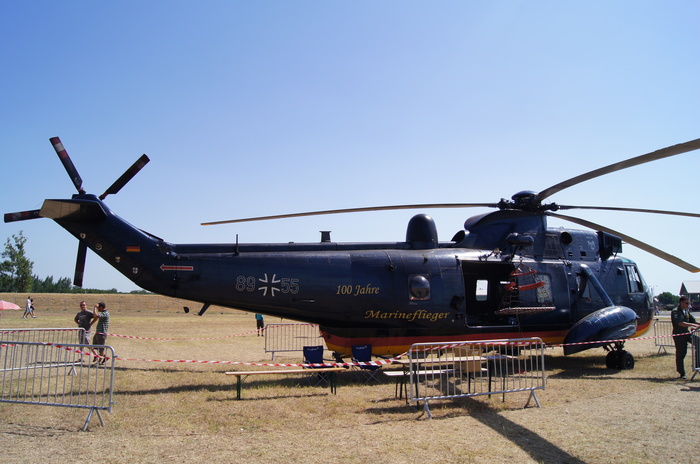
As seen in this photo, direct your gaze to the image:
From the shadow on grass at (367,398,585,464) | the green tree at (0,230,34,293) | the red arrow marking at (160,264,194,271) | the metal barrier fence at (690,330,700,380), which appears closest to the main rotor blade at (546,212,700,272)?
the metal barrier fence at (690,330,700,380)

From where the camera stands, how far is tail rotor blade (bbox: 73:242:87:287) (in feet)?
33.7

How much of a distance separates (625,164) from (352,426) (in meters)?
7.56

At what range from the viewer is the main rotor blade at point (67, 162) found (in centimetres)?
1038

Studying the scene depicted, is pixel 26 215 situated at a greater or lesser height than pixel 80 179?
lesser

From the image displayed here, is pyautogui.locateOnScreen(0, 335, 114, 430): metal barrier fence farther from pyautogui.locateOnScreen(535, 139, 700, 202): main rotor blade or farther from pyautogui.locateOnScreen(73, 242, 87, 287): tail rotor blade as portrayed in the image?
pyautogui.locateOnScreen(535, 139, 700, 202): main rotor blade

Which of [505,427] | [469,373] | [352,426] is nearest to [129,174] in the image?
[352,426]

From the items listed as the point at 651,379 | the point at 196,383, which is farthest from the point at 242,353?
the point at 651,379

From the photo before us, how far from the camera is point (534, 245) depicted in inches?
531

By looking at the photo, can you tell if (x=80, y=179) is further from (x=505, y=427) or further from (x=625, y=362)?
(x=625, y=362)

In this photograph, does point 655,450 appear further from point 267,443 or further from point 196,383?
point 196,383

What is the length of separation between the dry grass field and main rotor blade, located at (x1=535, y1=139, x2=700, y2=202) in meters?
4.40

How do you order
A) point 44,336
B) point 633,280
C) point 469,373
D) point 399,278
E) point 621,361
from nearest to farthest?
1. point 469,373
2. point 399,278
3. point 621,361
4. point 44,336
5. point 633,280

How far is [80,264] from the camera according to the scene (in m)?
10.4

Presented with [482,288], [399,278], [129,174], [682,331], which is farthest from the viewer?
[482,288]
